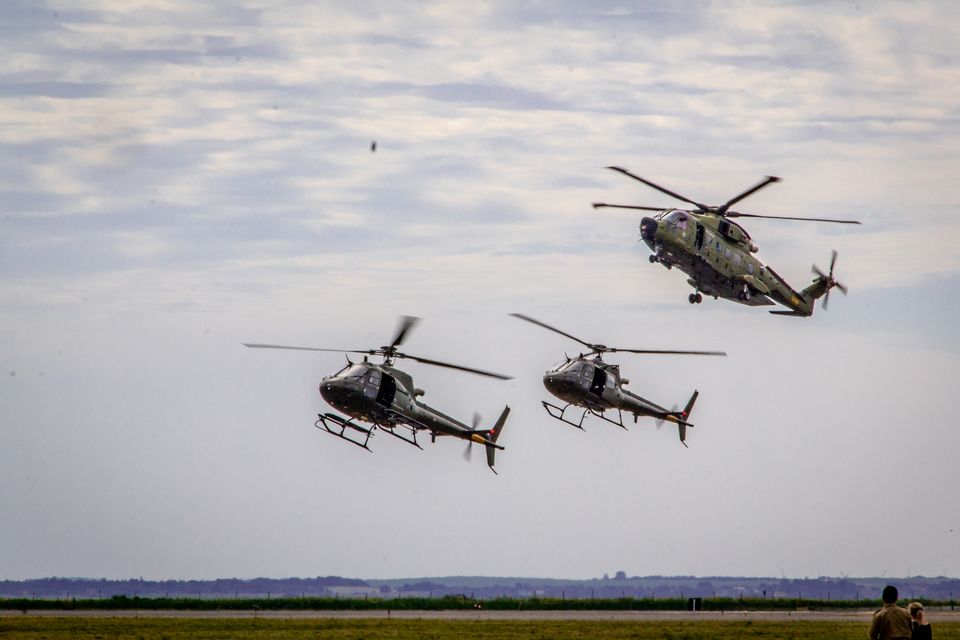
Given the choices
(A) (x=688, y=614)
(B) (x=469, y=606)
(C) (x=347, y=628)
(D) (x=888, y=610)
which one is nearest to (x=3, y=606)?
(B) (x=469, y=606)

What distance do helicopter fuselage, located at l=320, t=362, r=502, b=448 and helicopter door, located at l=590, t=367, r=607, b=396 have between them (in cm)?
768

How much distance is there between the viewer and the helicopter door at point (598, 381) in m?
61.1

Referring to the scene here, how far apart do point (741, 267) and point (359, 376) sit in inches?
678

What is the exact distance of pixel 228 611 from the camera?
73062 millimetres

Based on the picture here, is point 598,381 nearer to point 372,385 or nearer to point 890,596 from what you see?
point 372,385

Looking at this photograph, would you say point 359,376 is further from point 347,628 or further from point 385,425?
point 347,628

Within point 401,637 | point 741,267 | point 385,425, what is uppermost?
point 741,267

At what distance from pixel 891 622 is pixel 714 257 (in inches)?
1445

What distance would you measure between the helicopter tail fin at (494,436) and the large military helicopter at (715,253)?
12.0 meters

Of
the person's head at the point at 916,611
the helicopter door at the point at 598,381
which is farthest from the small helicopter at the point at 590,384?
the person's head at the point at 916,611

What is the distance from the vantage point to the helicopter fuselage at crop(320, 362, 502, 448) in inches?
2205

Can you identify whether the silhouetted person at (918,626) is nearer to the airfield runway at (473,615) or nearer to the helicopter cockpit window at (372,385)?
the helicopter cockpit window at (372,385)

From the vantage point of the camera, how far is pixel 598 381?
61281 millimetres

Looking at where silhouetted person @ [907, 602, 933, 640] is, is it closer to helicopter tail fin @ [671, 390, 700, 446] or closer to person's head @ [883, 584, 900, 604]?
person's head @ [883, 584, 900, 604]
